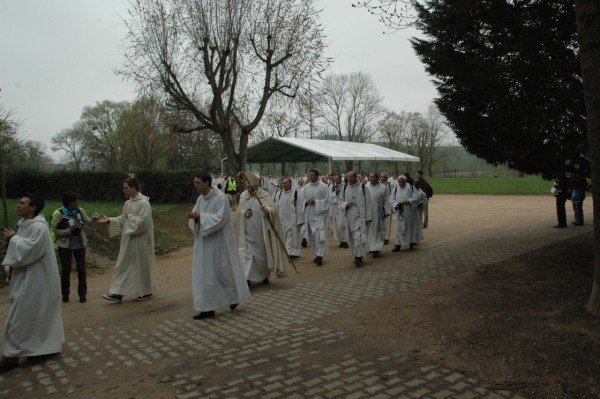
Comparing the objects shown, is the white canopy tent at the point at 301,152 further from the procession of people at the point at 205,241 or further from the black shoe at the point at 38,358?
the black shoe at the point at 38,358

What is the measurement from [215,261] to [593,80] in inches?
204

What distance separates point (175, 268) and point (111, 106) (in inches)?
1878

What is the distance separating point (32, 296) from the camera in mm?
5062

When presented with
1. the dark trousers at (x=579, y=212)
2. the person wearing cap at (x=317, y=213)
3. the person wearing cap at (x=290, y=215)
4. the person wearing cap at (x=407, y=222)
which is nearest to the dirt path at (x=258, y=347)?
the person wearing cap at (x=317, y=213)

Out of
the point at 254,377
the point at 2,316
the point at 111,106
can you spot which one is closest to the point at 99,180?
the point at 2,316

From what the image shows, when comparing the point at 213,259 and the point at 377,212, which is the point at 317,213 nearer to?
the point at 377,212

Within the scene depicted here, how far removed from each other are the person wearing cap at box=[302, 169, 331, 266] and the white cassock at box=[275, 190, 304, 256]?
1.04 ft

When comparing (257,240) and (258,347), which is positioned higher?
(257,240)

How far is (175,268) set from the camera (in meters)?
10.8

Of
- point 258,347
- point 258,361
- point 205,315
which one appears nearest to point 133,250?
point 205,315

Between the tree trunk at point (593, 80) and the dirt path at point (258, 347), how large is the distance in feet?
8.46

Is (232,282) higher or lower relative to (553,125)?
lower

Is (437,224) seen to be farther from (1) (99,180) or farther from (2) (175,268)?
(1) (99,180)

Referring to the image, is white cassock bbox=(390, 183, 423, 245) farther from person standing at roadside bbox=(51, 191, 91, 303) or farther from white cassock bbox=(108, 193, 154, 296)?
person standing at roadside bbox=(51, 191, 91, 303)
